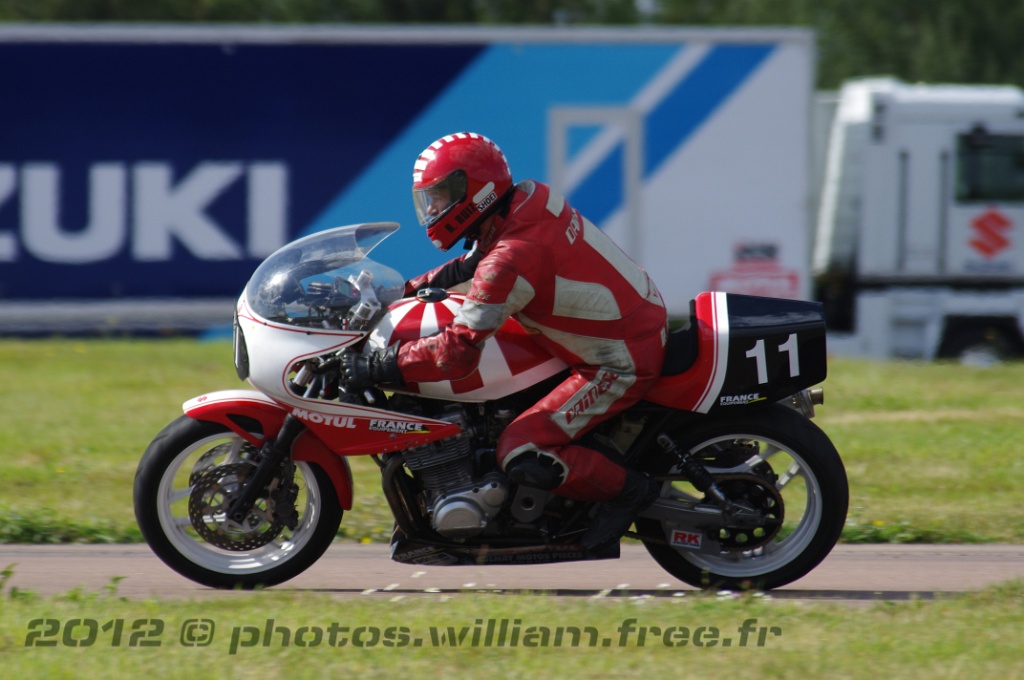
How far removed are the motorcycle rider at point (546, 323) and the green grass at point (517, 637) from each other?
1.69 ft

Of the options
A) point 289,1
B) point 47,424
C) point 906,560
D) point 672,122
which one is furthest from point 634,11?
point 906,560

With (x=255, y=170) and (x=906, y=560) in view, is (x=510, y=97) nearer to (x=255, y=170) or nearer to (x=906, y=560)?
(x=255, y=170)

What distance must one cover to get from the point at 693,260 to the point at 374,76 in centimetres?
385

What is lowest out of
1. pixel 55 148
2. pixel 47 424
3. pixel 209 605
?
pixel 47 424

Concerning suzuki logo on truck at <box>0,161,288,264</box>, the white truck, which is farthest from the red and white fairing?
the white truck

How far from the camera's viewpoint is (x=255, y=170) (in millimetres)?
13773

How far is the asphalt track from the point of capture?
5.63 meters

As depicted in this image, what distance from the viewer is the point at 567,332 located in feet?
17.7

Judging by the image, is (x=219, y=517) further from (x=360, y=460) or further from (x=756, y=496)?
A: (x=360, y=460)

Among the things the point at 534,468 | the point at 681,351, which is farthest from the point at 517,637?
the point at 681,351

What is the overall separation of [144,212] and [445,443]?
357 inches

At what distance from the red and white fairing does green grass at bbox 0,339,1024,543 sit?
65.1 inches

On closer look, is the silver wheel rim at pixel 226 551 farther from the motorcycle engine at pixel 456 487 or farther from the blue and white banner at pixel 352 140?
the blue and white banner at pixel 352 140

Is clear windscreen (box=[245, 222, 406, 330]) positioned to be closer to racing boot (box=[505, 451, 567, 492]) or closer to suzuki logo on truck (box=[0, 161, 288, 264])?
racing boot (box=[505, 451, 567, 492])
